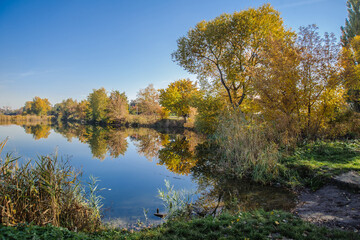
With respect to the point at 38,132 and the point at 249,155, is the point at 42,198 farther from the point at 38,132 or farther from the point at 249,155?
the point at 38,132

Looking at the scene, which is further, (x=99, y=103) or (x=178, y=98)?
(x=99, y=103)

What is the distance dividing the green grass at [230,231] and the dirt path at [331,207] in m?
0.60

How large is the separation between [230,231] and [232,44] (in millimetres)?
16348

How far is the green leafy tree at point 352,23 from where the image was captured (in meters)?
24.8

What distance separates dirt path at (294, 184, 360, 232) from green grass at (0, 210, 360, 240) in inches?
23.5

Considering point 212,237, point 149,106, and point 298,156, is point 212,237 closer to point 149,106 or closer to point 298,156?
point 298,156

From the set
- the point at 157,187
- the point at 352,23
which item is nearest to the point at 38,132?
the point at 157,187

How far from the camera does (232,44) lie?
17.0m

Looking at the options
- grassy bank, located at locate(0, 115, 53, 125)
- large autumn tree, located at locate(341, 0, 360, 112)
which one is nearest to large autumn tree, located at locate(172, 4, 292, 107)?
large autumn tree, located at locate(341, 0, 360, 112)

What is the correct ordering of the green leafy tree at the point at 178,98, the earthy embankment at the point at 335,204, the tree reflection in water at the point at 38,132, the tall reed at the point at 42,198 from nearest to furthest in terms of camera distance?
the tall reed at the point at 42,198 → the earthy embankment at the point at 335,204 → the tree reflection in water at the point at 38,132 → the green leafy tree at the point at 178,98

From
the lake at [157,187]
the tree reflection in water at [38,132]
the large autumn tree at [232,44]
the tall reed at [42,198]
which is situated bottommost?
the lake at [157,187]

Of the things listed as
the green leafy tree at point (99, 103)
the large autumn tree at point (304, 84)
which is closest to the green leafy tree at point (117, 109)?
the green leafy tree at point (99, 103)

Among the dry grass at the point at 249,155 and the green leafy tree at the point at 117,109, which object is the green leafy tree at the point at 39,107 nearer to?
the green leafy tree at the point at 117,109

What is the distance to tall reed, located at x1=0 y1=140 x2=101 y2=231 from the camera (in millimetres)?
3975
